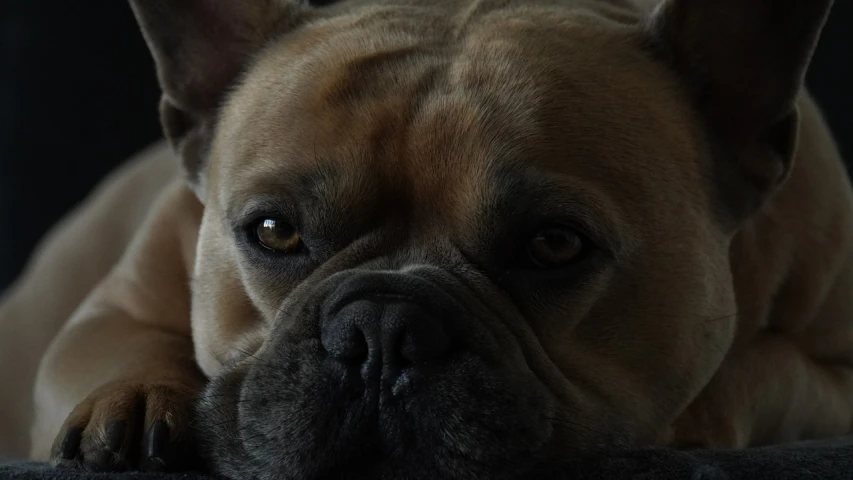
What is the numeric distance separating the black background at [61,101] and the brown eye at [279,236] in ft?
6.21

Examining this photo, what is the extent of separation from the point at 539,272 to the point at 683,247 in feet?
0.88

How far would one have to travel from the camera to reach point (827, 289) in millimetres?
1952

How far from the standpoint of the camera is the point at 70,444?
55.8 inches

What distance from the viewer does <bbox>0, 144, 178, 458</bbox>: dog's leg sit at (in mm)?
2578

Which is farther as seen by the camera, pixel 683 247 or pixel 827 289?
pixel 827 289

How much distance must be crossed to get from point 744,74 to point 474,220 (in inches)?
23.8

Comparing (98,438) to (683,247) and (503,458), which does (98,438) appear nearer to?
(503,458)

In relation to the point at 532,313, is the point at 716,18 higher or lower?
higher

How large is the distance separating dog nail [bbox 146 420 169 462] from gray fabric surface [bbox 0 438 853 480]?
0.36ft

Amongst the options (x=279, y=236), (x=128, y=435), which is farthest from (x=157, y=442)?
(x=279, y=236)

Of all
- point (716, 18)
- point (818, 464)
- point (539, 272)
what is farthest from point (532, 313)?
point (716, 18)

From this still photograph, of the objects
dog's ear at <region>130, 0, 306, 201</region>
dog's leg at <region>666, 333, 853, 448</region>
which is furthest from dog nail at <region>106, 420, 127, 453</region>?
dog's leg at <region>666, 333, 853, 448</region>

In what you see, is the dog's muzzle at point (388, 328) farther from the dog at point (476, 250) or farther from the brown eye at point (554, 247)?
the brown eye at point (554, 247)

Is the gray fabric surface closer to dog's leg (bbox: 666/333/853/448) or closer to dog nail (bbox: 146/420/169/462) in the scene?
dog nail (bbox: 146/420/169/462)
